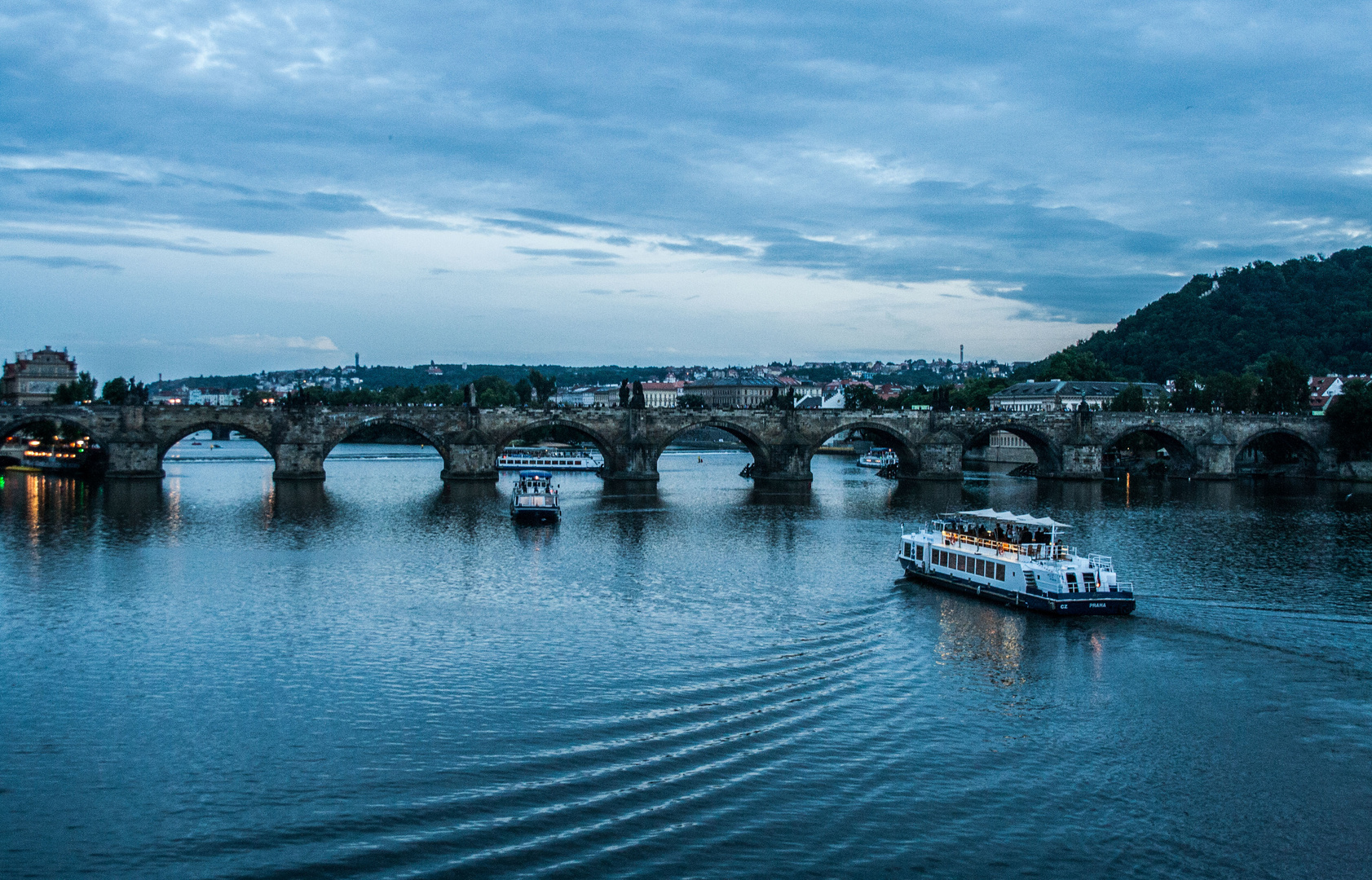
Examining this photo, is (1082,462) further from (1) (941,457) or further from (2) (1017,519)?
(2) (1017,519)

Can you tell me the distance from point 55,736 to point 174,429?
60.4 metres

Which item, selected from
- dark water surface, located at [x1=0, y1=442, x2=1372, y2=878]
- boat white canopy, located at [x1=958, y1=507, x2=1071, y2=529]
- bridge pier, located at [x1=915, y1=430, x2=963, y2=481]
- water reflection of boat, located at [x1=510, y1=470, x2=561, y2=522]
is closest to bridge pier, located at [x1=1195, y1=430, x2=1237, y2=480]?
bridge pier, located at [x1=915, y1=430, x2=963, y2=481]

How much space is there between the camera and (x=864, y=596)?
34.0m

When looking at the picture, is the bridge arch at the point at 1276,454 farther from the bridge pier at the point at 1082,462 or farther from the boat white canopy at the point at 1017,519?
the boat white canopy at the point at 1017,519

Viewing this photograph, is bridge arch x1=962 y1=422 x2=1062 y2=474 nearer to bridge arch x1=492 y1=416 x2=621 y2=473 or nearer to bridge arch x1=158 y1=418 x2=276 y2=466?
bridge arch x1=492 y1=416 x2=621 y2=473

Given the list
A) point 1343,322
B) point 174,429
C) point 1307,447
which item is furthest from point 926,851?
point 1343,322

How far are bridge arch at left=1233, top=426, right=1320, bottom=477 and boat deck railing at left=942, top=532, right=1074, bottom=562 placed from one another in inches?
2481

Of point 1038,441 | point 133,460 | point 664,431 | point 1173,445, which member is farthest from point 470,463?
point 1173,445

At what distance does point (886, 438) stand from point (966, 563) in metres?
50.8

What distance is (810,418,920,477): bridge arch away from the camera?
264ft

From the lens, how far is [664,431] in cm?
7825

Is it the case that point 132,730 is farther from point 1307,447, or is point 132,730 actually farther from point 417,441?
point 417,441

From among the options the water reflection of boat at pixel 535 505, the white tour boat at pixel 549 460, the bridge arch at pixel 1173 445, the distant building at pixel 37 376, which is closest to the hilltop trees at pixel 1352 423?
the bridge arch at pixel 1173 445

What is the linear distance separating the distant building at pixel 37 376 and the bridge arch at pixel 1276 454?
385ft
